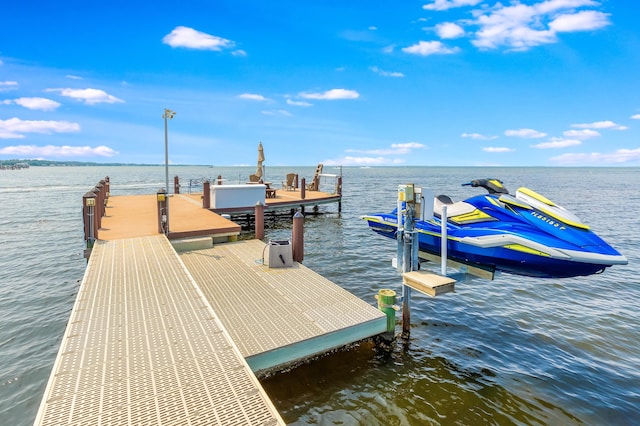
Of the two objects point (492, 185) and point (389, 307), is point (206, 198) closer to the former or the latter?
point (389, 307)

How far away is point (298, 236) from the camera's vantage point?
8258 mm

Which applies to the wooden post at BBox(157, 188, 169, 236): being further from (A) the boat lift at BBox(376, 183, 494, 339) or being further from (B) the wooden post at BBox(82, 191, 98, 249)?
(A) the boat lift at BBox(376, 183, 494, 339)

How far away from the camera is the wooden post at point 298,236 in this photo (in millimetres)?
8125

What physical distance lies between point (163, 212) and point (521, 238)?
868 centimetres

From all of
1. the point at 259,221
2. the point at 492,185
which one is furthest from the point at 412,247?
the point at 259,221

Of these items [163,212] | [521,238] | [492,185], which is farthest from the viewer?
[163,212]

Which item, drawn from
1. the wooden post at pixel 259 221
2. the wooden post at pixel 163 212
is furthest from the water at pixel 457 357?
the wooden post at pixel 163 212

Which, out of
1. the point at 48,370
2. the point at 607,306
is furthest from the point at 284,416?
the point at 607,306

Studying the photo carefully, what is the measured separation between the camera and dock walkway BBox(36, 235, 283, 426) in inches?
111

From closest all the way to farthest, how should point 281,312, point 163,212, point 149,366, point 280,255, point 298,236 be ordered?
point 149,366, point 281,312, point 280,255, point 298,236, point 163,212

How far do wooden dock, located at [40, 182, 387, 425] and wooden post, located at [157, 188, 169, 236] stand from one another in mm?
580

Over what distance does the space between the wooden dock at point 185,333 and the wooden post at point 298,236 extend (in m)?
0.41

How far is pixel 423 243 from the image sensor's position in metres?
7.74

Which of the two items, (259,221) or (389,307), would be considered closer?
(389,307)
